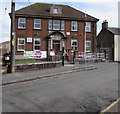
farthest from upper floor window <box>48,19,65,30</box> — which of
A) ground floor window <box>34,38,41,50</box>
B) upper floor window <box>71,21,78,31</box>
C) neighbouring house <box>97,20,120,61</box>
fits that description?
neighbouring house <box>97,20,120,61</box>

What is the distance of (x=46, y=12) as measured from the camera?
894 inches

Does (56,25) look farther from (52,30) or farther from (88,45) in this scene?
(88,45)

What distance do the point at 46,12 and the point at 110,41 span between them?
15.8 meters

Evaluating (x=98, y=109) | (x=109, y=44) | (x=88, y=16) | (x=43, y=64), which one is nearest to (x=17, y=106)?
(x=98, y=109)

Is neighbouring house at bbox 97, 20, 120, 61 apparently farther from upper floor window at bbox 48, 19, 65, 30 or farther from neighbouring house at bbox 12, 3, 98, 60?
upper floor window at bbox 48, 19, 65, 30

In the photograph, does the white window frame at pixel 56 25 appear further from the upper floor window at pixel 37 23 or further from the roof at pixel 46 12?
the upper floor window at pixel 37 23

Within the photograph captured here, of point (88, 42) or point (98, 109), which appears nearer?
point (98, 109)

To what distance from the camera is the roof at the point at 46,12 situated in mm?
21359

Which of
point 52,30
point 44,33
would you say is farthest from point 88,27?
point 44,33

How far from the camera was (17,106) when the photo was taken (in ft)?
15.8

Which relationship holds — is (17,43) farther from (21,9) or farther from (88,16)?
(88,16)

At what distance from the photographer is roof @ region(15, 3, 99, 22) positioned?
21359 mm

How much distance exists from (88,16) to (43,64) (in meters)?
14.6

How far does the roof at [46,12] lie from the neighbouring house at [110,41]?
6467 millimetres
